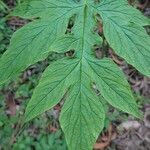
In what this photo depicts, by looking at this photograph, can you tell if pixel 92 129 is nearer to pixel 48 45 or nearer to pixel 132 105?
pixel 132 105

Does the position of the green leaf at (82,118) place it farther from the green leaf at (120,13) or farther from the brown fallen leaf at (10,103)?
the brown fallen leaf at (10,103)

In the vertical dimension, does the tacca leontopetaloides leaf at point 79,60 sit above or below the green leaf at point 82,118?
above

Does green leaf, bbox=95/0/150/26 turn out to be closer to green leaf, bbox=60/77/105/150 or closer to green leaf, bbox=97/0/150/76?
green leaf, bbox=97/0/150/76

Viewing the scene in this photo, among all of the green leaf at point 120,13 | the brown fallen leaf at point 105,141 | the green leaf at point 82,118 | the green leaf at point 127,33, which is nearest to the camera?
the green leaf at point 82,118

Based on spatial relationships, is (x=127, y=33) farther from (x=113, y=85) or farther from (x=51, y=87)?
(x=51, y=87)

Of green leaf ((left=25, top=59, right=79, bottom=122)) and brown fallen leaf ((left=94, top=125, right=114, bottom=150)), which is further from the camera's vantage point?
brown fallen leaf ((left=94, top=125, right=114, bottom=150))

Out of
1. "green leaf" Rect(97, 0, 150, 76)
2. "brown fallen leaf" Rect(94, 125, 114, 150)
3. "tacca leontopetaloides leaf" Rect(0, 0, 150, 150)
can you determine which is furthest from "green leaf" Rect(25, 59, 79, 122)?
"brown fallen leaf" Rect(94, 125, 114, 150)

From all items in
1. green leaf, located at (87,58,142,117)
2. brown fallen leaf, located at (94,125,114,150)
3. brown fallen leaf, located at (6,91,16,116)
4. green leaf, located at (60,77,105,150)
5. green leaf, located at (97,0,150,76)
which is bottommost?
brown fallen leaf, located at (94,125,114,150)

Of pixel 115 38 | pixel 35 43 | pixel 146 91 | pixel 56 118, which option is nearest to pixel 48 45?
pixel 35 43


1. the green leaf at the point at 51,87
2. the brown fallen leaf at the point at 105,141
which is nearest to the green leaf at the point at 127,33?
the green leaf at the point at 51,87
